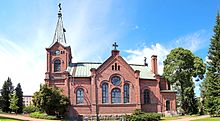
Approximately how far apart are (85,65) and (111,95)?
321 inches

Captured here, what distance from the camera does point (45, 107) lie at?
46.0m

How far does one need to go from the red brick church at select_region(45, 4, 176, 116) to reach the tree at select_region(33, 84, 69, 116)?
2996 millimetres

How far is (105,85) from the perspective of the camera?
52906 mm

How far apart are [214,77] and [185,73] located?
10140 mm

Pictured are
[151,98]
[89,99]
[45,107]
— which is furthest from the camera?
[151,98]

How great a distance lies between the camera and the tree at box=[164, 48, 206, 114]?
185 ft

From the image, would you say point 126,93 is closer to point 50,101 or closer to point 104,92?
point 104,92

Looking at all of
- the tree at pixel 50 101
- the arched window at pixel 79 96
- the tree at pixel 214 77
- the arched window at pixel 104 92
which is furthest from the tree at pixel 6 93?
the tree at pixel 214 77

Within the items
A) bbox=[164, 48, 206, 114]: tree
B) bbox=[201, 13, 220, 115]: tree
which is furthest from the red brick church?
bbox=[201, 13, 220, 115]: tree

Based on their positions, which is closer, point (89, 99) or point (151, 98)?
point (89, 99)

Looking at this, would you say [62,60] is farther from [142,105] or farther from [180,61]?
[180,61]

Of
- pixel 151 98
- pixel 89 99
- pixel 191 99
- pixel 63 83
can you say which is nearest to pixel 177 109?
pixel 191 99

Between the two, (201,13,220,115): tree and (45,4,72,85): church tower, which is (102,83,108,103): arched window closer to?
(45,4,72,85): church tower

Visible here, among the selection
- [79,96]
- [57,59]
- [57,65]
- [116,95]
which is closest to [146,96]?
[116,95]
